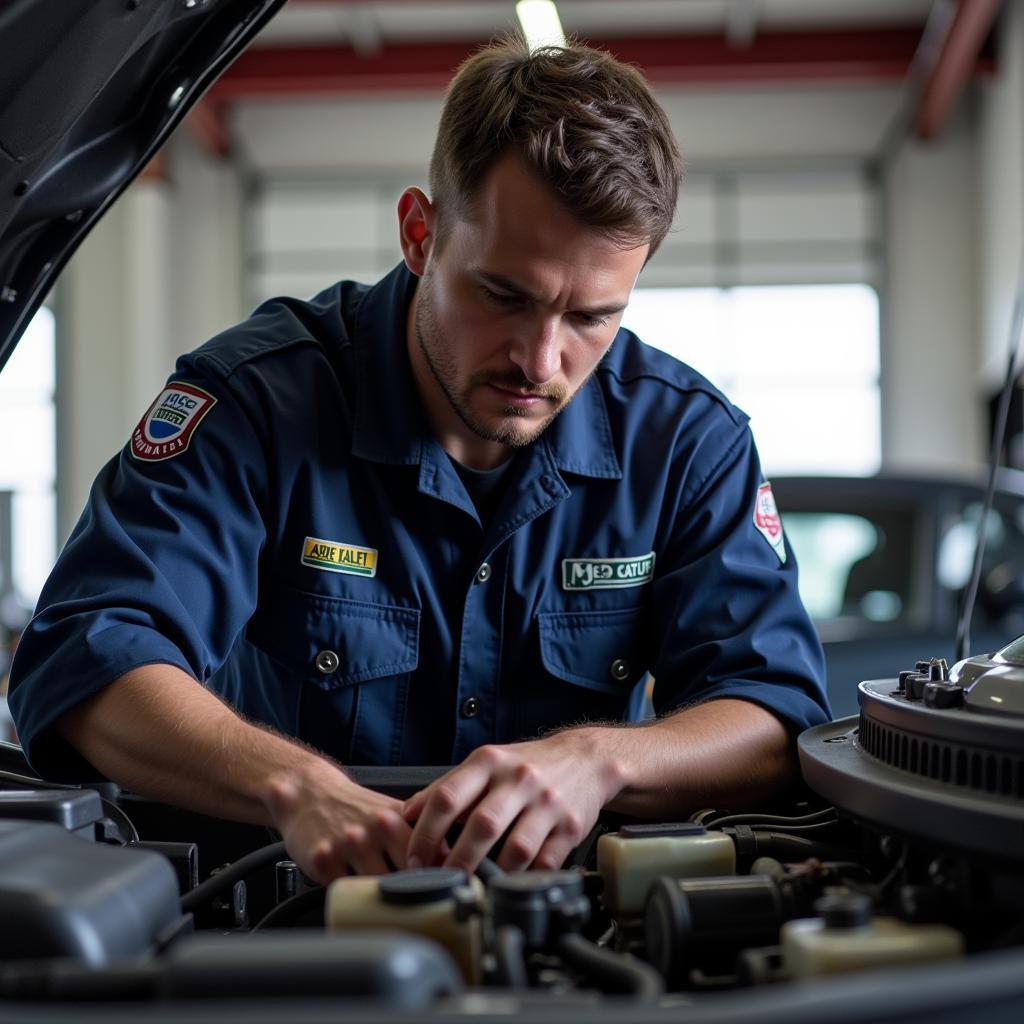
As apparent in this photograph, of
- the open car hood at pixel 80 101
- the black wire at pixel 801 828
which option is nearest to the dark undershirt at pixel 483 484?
the open car hood at pixel 80 101

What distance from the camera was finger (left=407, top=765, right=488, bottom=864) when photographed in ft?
2.99

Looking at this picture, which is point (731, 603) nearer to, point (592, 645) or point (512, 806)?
point (592, 645)

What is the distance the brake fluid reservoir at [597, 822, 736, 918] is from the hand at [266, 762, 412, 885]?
15cm

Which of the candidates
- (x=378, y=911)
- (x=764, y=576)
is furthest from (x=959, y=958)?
(x=764, y=576)

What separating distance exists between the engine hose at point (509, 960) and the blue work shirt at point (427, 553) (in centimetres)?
71

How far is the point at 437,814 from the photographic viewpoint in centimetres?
91

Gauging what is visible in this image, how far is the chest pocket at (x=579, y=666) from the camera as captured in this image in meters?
1.52

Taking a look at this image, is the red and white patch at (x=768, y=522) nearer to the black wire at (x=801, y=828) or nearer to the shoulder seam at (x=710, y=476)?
the shoulder seam at (x=710, y=476)

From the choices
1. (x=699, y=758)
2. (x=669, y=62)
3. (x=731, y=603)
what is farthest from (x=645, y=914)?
(x=669, y=62)

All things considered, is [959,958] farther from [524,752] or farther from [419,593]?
[419,593]

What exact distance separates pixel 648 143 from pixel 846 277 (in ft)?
26.9

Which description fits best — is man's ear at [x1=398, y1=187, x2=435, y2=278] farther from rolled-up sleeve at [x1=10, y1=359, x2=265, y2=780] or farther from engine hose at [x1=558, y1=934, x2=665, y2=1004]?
engine hose at [x1=558, y1=934, x2=665, y2=1004]

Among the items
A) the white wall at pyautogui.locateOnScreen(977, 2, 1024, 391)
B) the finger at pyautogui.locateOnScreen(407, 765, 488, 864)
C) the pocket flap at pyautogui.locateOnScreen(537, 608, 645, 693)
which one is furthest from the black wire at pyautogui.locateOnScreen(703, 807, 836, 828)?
the white wall at pyautogui.locateOnScreen(977, 2, 1024, 391)

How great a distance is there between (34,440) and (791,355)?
535 cm
